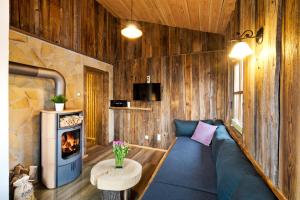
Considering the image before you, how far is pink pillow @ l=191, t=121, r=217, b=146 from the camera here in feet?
Answer: 10.3

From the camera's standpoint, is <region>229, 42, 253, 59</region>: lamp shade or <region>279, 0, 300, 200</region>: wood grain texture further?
<region>229, 42, 253, 59</region>: lamp shade

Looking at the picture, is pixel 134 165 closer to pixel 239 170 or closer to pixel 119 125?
pixel 239 170

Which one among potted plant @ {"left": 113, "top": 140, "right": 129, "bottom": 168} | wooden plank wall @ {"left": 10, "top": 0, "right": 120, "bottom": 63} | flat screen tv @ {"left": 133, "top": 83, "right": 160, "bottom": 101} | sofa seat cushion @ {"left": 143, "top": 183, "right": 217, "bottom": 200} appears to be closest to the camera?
sofa seat cushion @ {"left": 143, "top": 183, "right": 217, "bottom": 200}

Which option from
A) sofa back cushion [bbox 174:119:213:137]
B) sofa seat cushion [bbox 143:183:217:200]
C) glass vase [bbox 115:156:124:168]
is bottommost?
sofa seat cushion [bbox 143:183:217:200]

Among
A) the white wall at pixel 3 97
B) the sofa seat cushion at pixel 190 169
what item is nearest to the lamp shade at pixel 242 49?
the sofa seat cushion at pixel 190 169

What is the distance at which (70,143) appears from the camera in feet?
9.23

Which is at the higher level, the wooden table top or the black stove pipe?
the black stove pipe

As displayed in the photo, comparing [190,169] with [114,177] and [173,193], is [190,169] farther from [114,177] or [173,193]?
[114,177]

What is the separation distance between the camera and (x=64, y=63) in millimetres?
3273

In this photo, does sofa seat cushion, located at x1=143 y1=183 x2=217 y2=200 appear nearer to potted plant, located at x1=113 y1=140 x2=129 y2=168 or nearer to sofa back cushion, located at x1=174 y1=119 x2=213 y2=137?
potted plant, located at x1=113 y1=140 x2=129 y2=168

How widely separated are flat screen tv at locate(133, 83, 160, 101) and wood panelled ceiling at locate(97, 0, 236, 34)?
1.60 metres

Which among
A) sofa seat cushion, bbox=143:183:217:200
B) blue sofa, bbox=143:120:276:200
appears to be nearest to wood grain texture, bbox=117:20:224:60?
blue sofa, bbox=143:120:276:200

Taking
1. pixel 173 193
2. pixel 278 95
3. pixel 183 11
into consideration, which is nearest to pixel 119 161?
pixel 173 193

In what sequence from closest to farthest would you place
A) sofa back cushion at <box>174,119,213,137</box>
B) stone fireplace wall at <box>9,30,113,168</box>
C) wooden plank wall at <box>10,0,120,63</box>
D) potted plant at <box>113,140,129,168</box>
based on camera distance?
potted plant at <box>113,140,129,168</box> → stone fireplace wall at <box>9,30,113,168</box> → wooden plank wall at <box>10,0,120,63</box> → sofa back cushion at <box>174,119,213,137</box>
